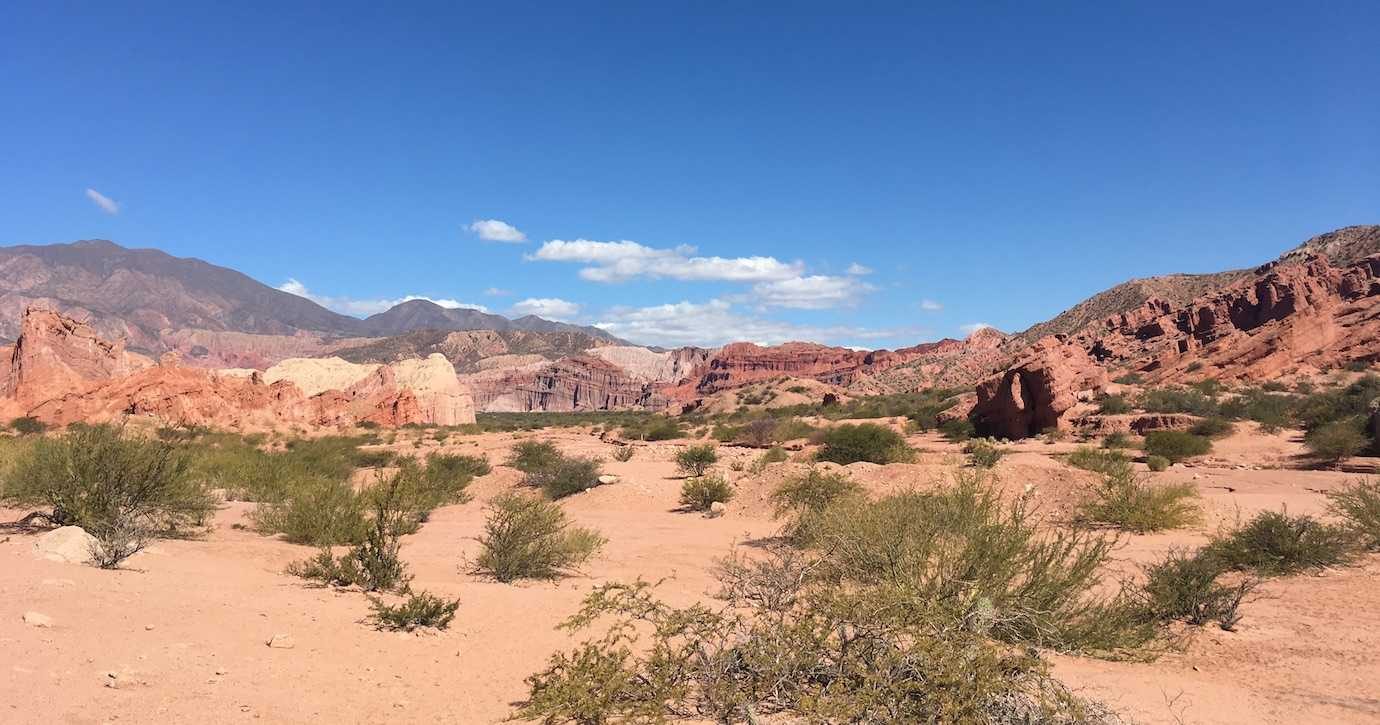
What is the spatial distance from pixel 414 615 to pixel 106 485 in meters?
6.37

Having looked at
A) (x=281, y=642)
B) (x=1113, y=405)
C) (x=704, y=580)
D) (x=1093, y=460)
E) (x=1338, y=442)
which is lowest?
(x=704, y=580)

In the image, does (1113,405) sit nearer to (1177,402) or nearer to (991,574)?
(1177,402)

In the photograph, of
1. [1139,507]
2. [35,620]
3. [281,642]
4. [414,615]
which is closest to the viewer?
[35,620]

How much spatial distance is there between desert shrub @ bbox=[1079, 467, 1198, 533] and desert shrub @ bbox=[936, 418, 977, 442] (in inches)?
694

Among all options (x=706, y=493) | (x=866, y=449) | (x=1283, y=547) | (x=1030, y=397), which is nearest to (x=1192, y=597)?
(x=1283, y=547)

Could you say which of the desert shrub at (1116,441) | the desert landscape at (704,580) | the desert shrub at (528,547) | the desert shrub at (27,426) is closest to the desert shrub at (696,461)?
the desert landscape at (704,580)

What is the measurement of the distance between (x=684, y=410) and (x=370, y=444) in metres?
41.9

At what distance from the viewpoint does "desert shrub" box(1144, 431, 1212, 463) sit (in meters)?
22.0

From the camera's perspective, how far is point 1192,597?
22.2 feet

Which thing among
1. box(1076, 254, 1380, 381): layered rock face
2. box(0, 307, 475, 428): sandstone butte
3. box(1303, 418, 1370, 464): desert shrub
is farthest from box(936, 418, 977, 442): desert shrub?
box(0, 307, 475, 428): sandstone butte

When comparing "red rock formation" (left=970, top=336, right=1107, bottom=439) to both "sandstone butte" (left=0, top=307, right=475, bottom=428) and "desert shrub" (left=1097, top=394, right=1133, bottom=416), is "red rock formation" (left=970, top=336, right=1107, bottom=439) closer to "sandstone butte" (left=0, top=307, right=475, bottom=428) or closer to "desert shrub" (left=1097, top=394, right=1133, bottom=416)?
"desert shrub" (left=1097, top=394, right=1133, bottom=416)

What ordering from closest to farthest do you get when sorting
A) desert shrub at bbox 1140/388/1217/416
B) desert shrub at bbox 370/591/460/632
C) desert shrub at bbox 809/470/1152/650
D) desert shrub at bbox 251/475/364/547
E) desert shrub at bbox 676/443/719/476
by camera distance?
desert shrub at bbox 809/470/1152/650 < desert shrub at bbox 370/591/460/632 < desert shrub at bbox 251/475/364/547 < desert shrub at bbox 676/443/719/476 < desert shrub at bbox 1140/388/1217/416

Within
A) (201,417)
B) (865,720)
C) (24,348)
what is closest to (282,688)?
(865,720)

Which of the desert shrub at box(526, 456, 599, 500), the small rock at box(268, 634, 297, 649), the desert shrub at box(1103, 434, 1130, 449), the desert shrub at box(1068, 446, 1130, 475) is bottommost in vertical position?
the desert shrub at box(526, 456, 599, 500)
